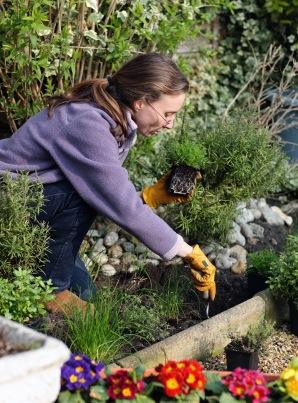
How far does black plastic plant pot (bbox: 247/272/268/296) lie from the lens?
4.05 metres

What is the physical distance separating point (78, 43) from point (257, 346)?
7.00 ft

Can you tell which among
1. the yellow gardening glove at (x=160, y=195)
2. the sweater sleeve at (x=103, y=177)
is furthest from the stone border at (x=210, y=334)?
the yellow gardening glove at (x=160, y=195)

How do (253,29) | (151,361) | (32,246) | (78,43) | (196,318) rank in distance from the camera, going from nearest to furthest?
(151,361), (32,246), (196,318), (78,43), (253,29)

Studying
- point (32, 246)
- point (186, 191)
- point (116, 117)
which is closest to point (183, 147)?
point (186, 191)

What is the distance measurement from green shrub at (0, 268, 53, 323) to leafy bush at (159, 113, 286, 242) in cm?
111

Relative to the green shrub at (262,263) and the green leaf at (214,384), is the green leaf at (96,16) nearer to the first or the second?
the green shrub at (262,263)

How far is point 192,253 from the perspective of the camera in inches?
138

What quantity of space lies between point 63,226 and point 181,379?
137 cm

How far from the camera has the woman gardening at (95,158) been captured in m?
3.36

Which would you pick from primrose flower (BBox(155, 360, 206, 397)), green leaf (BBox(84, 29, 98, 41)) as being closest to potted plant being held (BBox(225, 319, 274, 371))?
primrose flower (BBox(155, 360, 206, 397))

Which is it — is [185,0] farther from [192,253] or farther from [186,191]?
[192,253]

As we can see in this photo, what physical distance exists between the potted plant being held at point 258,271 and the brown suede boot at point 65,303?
37.5 inches

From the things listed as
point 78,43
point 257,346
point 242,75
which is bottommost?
point 242,75

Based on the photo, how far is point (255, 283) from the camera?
4.09 meters
